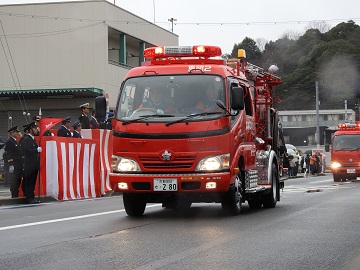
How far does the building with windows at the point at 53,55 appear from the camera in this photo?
3878cm

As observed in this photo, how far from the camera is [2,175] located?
30047 mm

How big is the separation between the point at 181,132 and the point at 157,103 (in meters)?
0.75

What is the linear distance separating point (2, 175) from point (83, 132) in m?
11.1

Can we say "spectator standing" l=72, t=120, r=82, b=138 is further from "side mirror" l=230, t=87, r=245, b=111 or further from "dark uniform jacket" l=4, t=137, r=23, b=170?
"side mirror" l=230, t=87, r=245, b=111

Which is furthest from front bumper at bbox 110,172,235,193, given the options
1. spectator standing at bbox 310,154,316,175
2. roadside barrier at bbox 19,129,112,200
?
spectator standing at bbox 310,154,316,175

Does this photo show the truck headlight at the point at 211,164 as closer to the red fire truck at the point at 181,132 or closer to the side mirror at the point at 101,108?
the red fire truck at the point at 181,132

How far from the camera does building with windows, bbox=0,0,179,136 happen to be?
Answer: 3878 cm

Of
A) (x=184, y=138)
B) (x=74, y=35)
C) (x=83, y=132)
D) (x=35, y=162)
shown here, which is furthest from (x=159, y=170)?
(x=74, y=35)

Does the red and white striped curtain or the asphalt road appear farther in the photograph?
the red and white striped curtain

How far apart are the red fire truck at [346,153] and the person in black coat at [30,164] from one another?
75.7 ft

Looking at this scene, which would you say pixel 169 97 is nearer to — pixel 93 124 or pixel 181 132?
pixel 181 132

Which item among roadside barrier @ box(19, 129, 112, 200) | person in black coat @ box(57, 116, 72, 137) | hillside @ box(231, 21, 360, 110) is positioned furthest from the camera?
hillside @ box(231, 21, 360, 110)

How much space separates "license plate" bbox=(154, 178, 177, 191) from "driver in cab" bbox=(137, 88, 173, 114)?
3.71ft

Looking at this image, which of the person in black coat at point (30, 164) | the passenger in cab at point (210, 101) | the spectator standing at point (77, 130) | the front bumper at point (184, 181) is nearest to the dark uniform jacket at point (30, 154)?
the person in black coat at point (30, 164)
